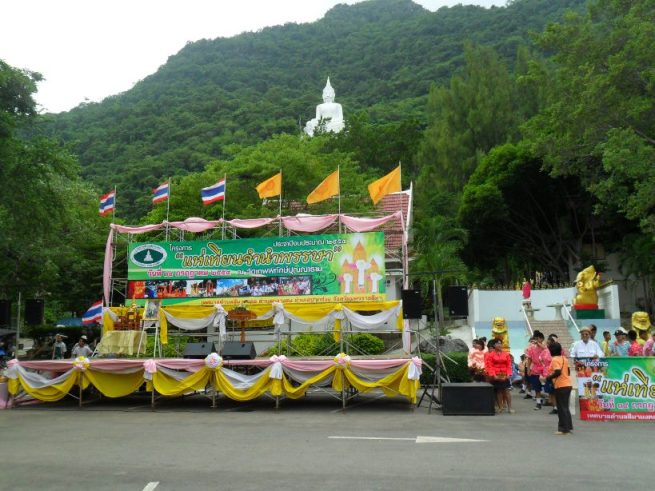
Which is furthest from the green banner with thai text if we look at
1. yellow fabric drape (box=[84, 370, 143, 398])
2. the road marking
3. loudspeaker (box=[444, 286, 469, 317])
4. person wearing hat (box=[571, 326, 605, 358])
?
the road marking

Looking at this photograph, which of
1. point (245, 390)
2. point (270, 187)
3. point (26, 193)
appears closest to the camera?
point (245, 390)

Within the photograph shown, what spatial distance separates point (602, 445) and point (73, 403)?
45.5ft

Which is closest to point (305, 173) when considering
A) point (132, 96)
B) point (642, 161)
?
point (642, 161)

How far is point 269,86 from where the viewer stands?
101 meters

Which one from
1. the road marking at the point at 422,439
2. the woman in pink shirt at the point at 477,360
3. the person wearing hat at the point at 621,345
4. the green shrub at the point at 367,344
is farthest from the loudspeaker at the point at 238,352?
the person wearing hat at the point at 621,345

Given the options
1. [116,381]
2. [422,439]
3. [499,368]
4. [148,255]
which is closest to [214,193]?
[148,255]

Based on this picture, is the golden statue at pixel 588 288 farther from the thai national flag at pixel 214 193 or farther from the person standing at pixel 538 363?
the thai national flag at pixel 214 193

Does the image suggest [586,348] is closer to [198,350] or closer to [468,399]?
[468,399]

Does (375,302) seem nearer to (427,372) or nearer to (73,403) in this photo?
(427,372)

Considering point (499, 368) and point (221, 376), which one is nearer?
point (499, 368)

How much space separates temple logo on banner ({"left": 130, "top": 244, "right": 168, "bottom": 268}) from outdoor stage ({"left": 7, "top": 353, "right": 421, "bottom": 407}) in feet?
16.4

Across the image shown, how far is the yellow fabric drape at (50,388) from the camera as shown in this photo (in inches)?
627

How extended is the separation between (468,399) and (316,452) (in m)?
5.04

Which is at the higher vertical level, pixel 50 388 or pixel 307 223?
pixel 307 223
